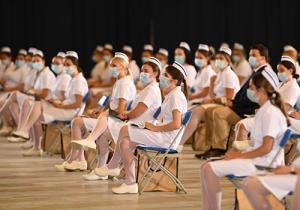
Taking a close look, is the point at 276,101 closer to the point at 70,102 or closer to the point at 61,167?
the point at 61,167

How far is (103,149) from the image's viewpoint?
745 centimetres

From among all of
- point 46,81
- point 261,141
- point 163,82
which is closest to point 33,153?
point 46,81

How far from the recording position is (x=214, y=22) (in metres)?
14.3

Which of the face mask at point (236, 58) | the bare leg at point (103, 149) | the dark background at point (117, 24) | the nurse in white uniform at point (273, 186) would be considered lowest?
the bare leg at point (103, 149)

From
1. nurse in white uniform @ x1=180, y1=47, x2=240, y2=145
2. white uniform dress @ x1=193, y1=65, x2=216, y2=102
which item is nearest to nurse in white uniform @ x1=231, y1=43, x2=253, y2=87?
white uniform dress @ x1=193, y1=65, x2=216, y2=102

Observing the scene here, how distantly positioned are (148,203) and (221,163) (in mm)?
1301

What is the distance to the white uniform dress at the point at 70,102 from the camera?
28.7 feet

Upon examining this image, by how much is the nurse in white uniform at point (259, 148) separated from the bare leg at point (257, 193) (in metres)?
0.28

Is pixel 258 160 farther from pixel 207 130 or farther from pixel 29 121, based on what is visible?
pixel 29 121

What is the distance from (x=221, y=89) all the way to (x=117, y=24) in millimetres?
6937

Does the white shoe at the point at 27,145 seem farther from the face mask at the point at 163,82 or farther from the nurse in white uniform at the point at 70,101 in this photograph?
the face mask at the point at 163,82

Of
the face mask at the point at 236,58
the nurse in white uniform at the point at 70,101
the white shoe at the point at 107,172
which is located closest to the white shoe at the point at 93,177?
the white shoe at the point at 107,172

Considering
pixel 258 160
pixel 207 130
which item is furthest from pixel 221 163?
pixel 207 130

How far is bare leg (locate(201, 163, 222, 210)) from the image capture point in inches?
200
